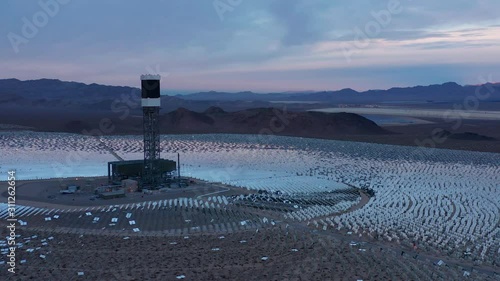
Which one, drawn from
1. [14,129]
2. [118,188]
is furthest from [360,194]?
[14,129]

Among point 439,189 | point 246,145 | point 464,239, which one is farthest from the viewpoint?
point 246,145

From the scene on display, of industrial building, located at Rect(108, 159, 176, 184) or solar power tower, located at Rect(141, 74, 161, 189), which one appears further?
industrial building, located at Rect(108, 159, 176, 184)

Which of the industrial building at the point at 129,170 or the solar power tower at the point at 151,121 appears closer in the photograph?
the solar power tower at the point at 151,121

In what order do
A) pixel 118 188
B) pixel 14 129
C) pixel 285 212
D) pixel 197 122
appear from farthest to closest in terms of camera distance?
pixel 197 122 < pixel 14 129 < pixel 118 188 < pixel 285 212

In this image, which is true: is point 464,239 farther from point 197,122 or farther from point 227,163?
point 197,122

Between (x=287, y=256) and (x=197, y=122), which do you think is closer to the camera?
(x=287, y=256)

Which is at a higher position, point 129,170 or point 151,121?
point 151,121
